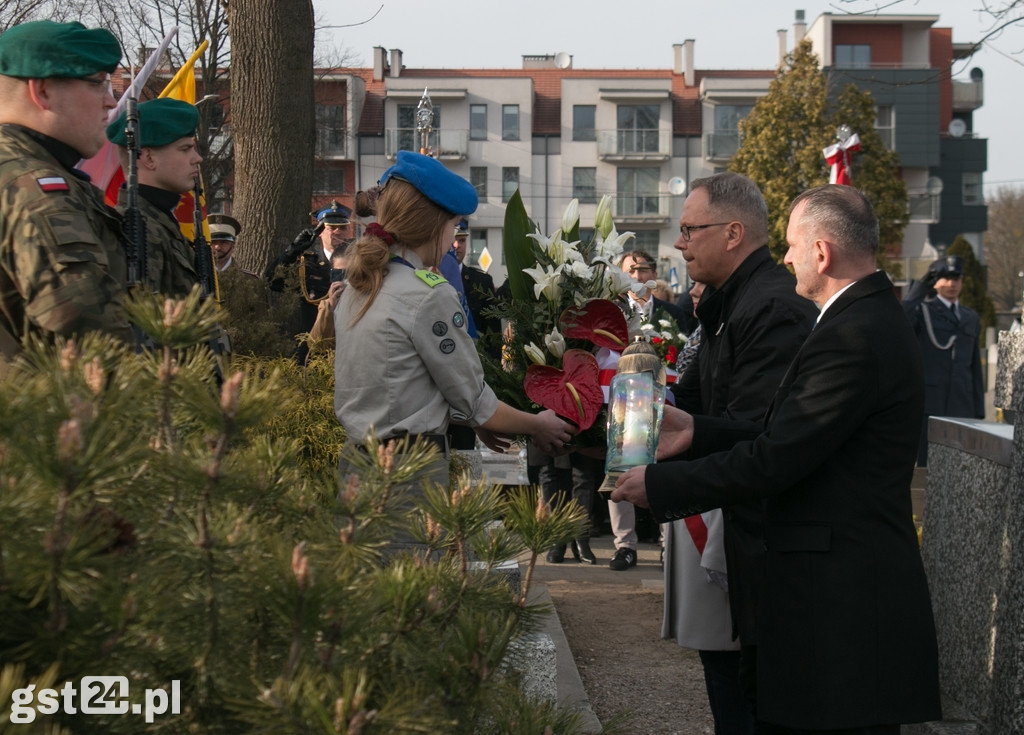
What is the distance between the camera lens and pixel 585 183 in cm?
5769

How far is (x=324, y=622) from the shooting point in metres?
1.39

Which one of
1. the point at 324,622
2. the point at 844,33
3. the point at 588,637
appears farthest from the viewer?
the point at 844,33

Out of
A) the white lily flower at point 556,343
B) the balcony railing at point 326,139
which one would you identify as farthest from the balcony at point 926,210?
the white lily flower at point 556,343

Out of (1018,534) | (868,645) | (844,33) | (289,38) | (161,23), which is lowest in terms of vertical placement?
(868,645)

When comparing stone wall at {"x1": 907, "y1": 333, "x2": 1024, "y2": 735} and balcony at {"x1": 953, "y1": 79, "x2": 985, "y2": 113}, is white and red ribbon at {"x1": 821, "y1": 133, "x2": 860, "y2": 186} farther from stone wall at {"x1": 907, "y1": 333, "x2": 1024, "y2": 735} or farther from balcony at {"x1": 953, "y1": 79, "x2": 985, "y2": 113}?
balcony at {"x1": 953, "y1": 79, "x2": 985, "y2": 113}

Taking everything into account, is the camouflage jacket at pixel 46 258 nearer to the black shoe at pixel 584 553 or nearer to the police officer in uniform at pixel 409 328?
the police officer in uniform at pixel 409 328

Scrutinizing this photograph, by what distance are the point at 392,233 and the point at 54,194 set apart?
113cm

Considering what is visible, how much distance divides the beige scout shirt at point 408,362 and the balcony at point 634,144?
5424cm

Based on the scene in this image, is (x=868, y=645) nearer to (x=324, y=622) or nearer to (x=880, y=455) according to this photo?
(x=880, y=455)

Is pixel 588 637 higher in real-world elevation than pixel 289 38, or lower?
lower

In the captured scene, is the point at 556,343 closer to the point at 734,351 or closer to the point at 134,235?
the point at 734,351

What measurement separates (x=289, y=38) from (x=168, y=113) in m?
3.98

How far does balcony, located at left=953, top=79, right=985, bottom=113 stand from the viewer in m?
59.8

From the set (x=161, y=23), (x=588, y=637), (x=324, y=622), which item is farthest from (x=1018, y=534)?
(x=161, y=23)
